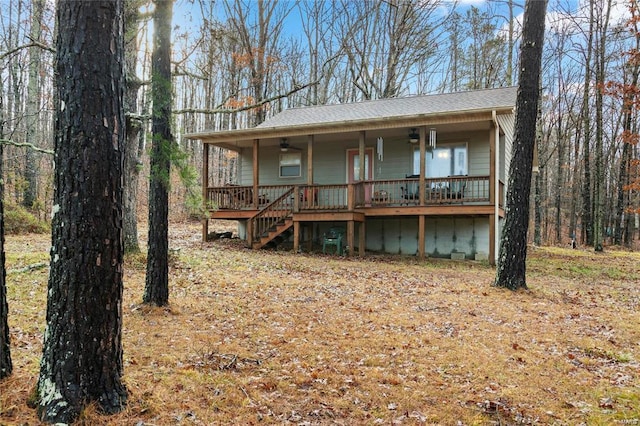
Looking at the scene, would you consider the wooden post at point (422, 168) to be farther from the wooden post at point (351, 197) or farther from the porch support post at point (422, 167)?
the wooden post at point (351, 197)

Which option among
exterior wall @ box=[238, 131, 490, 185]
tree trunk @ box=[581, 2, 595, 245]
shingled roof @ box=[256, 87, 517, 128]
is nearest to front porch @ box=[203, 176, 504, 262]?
exterior wall @ box=[238, 131, 490, 185]

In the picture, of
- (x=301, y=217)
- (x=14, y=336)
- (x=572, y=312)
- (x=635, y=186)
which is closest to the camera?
(x=14, y=336)

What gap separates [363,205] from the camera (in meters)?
13.7

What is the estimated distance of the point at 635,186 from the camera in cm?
1472

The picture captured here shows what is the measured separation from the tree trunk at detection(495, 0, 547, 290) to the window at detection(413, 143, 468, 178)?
5.75 meters

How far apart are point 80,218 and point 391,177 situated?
13000 mm

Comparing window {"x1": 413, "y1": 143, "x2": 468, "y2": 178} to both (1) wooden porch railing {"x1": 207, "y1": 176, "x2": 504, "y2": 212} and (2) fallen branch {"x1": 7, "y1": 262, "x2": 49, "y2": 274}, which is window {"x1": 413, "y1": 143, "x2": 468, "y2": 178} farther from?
(2) fallen branch {"x1": 7, "y1": 262, "x2": 49, "y2": 274}

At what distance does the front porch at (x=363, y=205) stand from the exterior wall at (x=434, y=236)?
1.95 ft

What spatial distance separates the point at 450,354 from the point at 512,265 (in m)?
4.25

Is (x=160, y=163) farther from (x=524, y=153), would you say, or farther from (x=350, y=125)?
(x=350, y=125)

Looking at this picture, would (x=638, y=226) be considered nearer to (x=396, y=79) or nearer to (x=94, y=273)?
(x=396, y=79)

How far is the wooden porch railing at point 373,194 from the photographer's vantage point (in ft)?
42.6

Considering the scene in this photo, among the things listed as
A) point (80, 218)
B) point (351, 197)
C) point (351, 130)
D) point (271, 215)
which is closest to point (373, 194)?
point (351, 197)

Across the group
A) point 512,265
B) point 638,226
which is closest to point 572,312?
point 512,265
